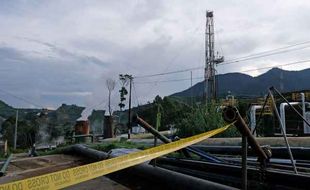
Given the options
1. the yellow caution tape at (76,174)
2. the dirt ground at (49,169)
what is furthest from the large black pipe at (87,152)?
the yellow caution tape at (76,174)

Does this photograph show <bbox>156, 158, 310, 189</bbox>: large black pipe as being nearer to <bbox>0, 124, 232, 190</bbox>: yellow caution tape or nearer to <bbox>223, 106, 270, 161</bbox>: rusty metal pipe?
<bbox>223, 106, 270, 161</bbox>: rusty metal pipe

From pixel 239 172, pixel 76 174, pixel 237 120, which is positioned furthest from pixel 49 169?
pixel 237 120

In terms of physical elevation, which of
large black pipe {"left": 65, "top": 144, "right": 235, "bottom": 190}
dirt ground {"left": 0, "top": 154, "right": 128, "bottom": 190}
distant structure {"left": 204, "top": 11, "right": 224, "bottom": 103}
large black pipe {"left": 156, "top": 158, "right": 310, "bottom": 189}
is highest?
distant structure {"left": 204, "top": 11, "right": 224, "bottom": 103}

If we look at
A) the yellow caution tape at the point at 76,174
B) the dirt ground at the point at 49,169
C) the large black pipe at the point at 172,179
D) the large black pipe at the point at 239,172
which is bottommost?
the dirt ground at the point at 49,169

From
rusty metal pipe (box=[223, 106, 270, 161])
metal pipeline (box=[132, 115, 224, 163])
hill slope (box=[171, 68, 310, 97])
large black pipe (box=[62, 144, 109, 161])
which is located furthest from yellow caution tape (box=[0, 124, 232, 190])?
hill slope (box=[171, 68, 310, 97])

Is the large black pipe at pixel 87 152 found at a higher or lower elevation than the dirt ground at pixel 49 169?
higher

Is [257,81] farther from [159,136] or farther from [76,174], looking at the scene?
[76,174]

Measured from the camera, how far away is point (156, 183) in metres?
5.81

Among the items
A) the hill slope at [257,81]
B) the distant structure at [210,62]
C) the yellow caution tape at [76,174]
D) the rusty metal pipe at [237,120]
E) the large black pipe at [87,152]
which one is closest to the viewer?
the yellow caution tape at [76,174]

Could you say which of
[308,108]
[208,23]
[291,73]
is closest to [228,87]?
[291,73]

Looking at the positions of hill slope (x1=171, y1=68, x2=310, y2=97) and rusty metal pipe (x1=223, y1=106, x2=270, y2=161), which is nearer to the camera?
rusty metal pipe (x1=223, y1=106, x2=270, y2=161)

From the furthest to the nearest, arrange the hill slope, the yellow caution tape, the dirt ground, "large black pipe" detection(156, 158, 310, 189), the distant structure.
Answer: the hill slope < the distant structure < the dirt ground < "large black pipe" detection(156, 158, 310, 189) < the yellow caution tape

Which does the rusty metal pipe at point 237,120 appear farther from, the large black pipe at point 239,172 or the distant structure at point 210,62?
the distant structure at point 210,62

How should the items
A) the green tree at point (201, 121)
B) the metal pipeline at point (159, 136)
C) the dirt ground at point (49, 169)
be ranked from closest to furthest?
1. the metal pipeline at point (159, 136)
2. the dirt ground at point (49, 169)
3. the green tree at point (201, 121)
